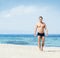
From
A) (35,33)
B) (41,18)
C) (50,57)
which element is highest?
(41,18)

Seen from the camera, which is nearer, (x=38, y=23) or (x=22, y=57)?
(x=22, y=57)

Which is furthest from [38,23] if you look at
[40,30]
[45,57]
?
[45,57]

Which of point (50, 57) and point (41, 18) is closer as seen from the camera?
point (50, 57)

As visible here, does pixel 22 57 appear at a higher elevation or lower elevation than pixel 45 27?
lower

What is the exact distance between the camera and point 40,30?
11250mm

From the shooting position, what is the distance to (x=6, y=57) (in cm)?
880

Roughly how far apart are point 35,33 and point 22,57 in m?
2.61

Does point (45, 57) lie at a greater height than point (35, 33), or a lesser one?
lesser

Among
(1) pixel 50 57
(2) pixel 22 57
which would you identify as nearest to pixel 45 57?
(1) pixel 50 57

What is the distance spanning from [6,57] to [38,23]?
315 centimetres

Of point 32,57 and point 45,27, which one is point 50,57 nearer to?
point 32,57

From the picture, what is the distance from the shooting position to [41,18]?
10.9 m

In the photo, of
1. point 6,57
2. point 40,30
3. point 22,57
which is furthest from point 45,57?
point 40,30

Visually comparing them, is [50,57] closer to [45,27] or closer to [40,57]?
[40,57]
